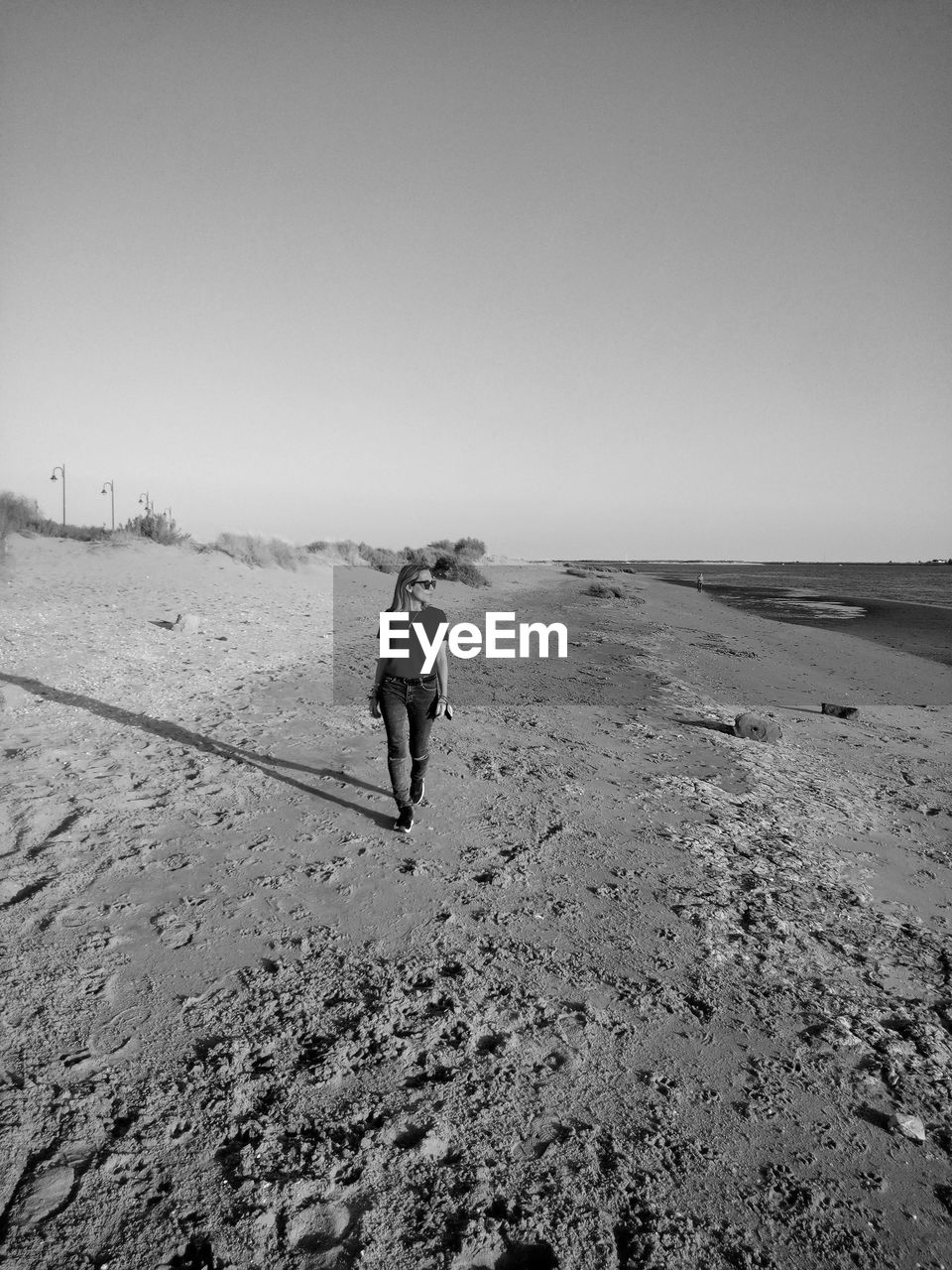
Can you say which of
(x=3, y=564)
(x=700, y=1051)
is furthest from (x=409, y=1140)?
(x=3, y=564)

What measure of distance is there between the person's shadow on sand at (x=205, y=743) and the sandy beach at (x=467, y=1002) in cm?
5

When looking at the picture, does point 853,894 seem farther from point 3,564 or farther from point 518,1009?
point 3,564

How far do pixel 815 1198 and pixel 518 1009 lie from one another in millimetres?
1304

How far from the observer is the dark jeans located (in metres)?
4.85

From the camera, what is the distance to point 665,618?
2244 centimetres

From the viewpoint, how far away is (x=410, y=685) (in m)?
4.83

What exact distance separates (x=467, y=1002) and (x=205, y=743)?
4509mm

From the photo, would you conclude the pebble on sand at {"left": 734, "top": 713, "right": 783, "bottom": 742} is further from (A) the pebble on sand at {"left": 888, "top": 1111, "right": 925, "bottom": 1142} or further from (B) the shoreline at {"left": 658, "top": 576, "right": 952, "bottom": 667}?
(B) the shoreline at {"left": 658, "top": 576, "right": 952, "bottom": 667}

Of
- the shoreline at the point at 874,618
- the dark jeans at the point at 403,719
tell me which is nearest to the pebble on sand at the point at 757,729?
the dark jeans at the point at 403,719

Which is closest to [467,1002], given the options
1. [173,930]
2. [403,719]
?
[173,930]

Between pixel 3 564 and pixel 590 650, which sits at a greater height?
pixel 3 564

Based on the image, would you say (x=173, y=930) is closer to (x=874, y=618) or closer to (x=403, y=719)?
(x=403, y=719)

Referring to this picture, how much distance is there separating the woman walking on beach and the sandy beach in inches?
22.2

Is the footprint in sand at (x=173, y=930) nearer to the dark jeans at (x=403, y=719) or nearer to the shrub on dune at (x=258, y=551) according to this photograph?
the dark jeans at (x=403, y=719)
